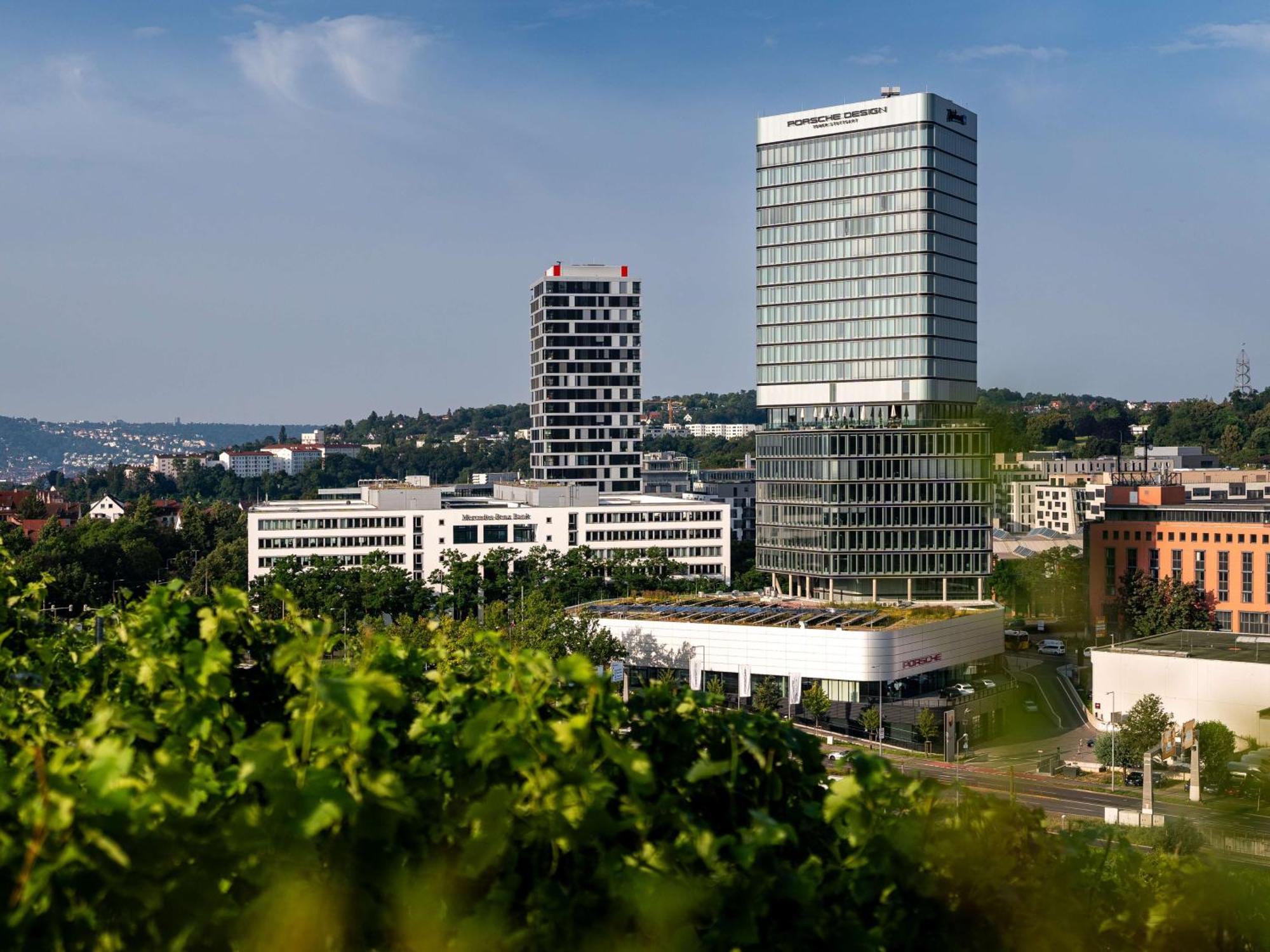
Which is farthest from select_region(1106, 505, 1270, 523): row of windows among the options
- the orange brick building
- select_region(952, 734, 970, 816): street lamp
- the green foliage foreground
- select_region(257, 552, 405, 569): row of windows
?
the green foliage foreground

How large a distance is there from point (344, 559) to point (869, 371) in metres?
24.7

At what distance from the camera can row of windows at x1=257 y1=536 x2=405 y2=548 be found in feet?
198

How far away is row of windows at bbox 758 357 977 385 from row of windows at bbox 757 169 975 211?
6.35 m

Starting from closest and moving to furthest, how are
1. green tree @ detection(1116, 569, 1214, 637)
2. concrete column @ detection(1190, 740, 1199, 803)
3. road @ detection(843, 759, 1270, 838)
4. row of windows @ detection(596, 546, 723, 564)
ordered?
road @ detection(843, 759, 1270, 838) < concrete column @ detection(1190, 740, 1199, 803) < green tree @ detection(1116, 569, 1214, 637) < row of windows @ detection(596, 546, 723, 564)

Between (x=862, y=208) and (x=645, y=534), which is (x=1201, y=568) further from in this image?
(x=645, y=534)

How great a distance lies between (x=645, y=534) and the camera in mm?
64562

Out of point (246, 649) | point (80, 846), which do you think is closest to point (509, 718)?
point (80, 846)

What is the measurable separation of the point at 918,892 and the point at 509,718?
1.67 m

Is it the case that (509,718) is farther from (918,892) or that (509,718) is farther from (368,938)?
(918,892)

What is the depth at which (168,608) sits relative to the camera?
664cm

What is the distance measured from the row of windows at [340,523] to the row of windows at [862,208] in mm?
20803

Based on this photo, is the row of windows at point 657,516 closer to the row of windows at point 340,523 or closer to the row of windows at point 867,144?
the row of windows at point 340,523

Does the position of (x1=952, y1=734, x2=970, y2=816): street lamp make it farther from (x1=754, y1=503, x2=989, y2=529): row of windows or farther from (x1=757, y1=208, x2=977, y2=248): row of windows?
(x1=757, y1=208, x2=977, y2=248): row of windows

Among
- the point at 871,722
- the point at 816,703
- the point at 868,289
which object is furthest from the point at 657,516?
the point at 871,722
